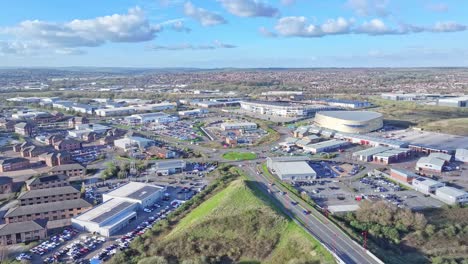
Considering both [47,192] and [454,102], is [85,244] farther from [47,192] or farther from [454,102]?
[454,102]

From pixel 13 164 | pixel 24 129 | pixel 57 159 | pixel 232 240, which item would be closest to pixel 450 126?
pixel 232 240

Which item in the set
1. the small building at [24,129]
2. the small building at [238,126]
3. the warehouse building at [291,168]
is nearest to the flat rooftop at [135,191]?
the warehouse building at [291,168]

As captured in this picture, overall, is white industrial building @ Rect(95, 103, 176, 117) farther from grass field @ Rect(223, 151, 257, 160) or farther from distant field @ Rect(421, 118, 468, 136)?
distant field @ Rect(421, 118, 468, 136)

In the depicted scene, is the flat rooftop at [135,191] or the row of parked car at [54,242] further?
the flat rooftop at [135,191]

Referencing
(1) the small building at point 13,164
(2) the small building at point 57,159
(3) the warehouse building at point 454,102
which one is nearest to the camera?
(1) the small building at point 13,164

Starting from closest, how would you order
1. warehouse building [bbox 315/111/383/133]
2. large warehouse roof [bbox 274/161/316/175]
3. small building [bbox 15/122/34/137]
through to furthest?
large warehouse roof [bbox 274/161/316/175] < warehouse building [bbox 315/111/383/133] < small building [bbox 15/122/34/137]

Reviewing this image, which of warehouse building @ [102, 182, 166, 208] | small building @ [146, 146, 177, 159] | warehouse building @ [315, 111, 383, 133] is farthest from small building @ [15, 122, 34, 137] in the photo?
warehouse building @ [315, 111, 383, 133]

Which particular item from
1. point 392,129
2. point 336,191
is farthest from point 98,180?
point 392,129

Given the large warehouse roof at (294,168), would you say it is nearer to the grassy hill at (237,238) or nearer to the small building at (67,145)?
the grassy hill at (237,238)

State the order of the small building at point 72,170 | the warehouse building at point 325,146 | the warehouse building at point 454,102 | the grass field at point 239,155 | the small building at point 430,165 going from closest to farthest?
the small building at point 430,165
the small building at point 72,170
the grass field at point 239,155
the warehouse building at point 325,146
the warehouse building at point 454,102
